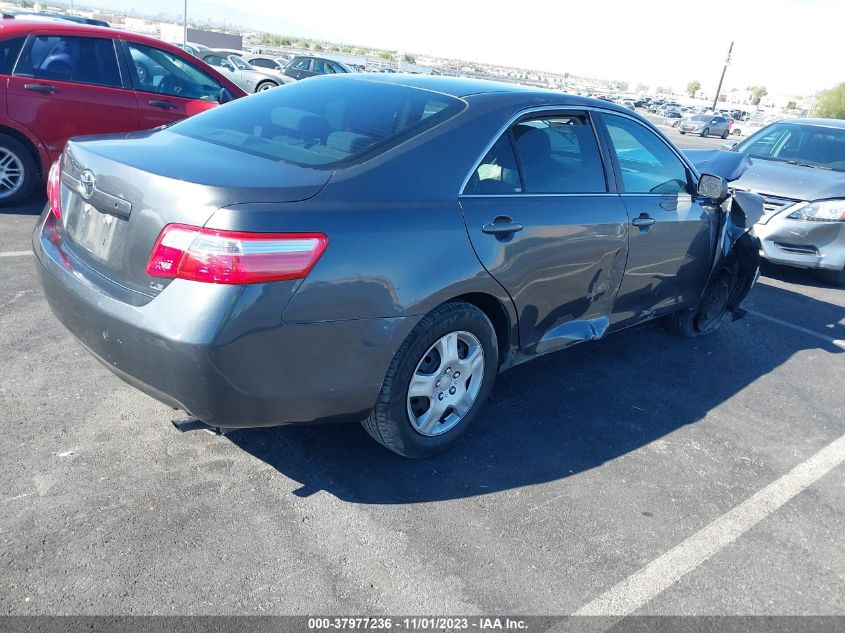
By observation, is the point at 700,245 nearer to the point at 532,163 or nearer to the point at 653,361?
the point at 653,361

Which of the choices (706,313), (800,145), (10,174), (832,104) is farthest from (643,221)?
(832,104)

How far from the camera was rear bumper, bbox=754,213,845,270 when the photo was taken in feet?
23.2

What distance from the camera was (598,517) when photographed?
10.0 ft

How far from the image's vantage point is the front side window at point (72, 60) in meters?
6.45

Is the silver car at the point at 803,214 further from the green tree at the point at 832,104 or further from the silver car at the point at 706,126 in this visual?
the green tree at the point at 832,104

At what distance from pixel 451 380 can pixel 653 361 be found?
221cm

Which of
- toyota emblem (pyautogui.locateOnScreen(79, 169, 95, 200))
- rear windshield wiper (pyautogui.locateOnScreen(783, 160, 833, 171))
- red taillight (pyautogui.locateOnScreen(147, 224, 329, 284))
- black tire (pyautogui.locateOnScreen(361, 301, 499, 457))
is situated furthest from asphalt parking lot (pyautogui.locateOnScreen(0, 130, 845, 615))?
rear windshield wiper (pyautogui.locateOnScreen(783, 160, 833, 171))

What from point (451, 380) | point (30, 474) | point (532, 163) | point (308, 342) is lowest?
point (30, 474)

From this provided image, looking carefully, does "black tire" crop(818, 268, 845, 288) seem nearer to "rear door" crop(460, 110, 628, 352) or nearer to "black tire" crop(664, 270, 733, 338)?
"black tire" crop(664, 270, 733, 338)

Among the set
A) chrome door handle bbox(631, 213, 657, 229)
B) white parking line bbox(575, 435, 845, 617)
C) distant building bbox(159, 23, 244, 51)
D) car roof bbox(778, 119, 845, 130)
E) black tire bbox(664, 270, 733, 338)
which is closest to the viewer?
white parking line bbox(575, 435, 845, 617)

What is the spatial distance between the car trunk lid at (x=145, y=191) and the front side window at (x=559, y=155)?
1161 millimetres

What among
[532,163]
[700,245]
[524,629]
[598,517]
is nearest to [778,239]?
[700,245]

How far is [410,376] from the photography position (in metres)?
2.97

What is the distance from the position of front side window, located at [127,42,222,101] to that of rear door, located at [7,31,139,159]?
0.19m
